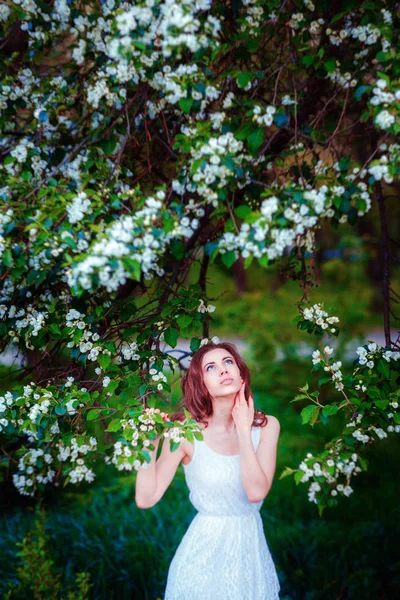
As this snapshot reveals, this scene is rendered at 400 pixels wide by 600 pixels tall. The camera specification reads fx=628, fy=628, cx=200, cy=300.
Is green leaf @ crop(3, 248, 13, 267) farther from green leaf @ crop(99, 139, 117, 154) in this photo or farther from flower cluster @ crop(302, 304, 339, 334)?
flower cluster @ crop(302, 304, 339, 334)

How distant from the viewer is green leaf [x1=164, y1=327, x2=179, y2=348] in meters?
2.56

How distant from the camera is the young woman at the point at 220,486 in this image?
2.43 metres

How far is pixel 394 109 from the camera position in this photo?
206 centimetres

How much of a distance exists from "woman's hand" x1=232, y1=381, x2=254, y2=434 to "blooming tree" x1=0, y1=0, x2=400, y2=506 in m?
0.18

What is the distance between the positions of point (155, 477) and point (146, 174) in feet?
4.72

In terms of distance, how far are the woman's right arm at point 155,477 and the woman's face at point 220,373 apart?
288mm

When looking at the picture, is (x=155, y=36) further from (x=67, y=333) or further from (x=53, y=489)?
(x=53, y=489)

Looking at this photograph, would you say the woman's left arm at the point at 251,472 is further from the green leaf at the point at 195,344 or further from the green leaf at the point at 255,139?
the green leaf at the point at 255,139

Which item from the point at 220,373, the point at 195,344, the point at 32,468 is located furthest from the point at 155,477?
the point at 32,468

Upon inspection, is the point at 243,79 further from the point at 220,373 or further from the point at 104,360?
the point at 104,360

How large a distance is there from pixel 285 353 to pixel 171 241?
4.71 m

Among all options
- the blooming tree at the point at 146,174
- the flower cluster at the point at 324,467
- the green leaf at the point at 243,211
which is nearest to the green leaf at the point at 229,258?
the blooming tree at the point at 146,174

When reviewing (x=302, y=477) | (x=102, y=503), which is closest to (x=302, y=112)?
(x=302, y=477)

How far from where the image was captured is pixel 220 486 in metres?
2.46
